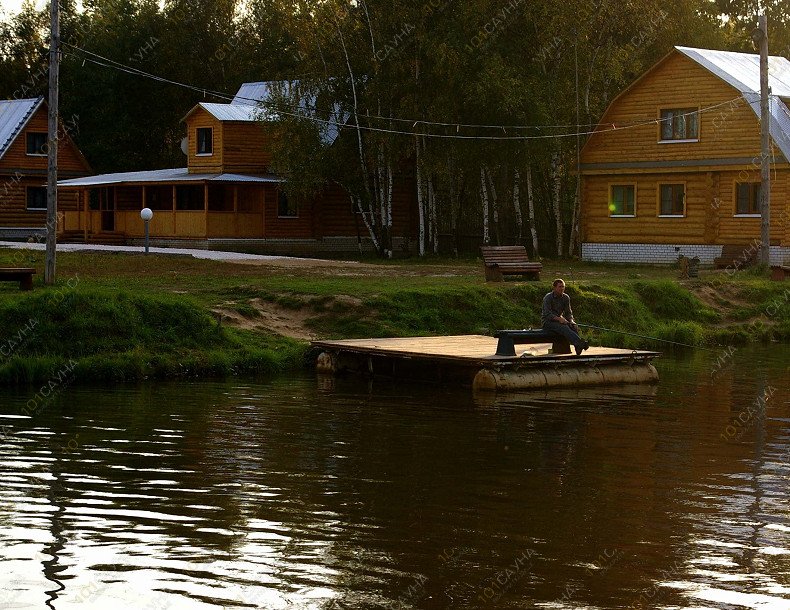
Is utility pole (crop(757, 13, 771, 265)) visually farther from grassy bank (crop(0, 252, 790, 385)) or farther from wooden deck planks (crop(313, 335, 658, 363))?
wooden deck planks (crop(313, 335, 658, 363))

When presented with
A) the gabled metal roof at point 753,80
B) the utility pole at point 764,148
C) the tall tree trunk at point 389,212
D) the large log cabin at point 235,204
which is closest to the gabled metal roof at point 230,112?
the large log cabin at point 235,204

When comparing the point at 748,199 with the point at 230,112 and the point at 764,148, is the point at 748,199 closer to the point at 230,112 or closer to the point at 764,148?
the point at 764,148

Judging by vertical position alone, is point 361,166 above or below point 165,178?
above

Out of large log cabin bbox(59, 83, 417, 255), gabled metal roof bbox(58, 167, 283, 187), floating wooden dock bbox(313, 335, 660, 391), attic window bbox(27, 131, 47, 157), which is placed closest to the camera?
floating wooden dock bbox(313, 335, 660, 391)

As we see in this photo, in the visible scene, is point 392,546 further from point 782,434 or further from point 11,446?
point 782,434

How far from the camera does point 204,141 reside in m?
55.6

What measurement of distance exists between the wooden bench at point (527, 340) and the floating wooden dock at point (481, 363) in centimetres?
22

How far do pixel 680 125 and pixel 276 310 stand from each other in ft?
76.7

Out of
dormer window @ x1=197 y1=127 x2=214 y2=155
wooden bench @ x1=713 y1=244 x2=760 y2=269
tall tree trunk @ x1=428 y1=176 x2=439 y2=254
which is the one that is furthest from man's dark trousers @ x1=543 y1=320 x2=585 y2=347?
dormer window @ x1=197 y1=127 x2=214 y2=155

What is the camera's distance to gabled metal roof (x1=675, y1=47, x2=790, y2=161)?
143 ft

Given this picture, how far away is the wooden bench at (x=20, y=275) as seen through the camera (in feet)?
85.0

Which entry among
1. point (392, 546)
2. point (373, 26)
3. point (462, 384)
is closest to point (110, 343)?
point (462, 384)

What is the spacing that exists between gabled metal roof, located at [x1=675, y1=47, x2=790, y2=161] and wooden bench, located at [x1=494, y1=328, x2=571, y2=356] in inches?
891

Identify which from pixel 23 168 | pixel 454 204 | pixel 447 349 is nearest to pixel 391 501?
pixel 447 349
